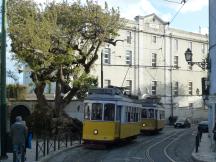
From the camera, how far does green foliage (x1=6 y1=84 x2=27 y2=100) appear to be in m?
51.9

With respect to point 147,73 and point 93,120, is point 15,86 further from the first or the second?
point 147,73

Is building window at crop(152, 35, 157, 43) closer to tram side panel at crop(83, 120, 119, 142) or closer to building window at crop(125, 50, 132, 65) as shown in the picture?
building window at crop(125, 50, 132, 65)

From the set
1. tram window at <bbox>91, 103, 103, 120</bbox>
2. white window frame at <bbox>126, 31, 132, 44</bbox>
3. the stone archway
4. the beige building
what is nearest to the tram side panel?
tram window at <bbox>91, 103, 103, 120</bbox>

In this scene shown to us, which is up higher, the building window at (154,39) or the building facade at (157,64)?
the building window at (154,39)

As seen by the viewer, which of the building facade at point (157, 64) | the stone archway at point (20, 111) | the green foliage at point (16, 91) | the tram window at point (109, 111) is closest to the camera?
the tram window at point (109, 111)

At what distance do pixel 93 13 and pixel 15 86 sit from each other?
53.8ft

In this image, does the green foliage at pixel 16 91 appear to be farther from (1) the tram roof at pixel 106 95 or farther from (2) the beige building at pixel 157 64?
(1) the tram roof at pixel 106 95

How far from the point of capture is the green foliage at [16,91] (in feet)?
170

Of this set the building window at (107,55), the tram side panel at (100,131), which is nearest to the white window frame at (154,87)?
the building window at (107,55)

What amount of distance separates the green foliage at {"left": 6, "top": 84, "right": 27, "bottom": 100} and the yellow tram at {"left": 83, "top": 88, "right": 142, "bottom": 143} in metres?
20.7

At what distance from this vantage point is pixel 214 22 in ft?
120

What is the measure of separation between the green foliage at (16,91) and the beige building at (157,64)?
1683 centimetres

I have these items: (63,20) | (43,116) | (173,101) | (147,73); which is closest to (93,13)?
(63,20)

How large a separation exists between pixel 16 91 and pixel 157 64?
1264 inches
